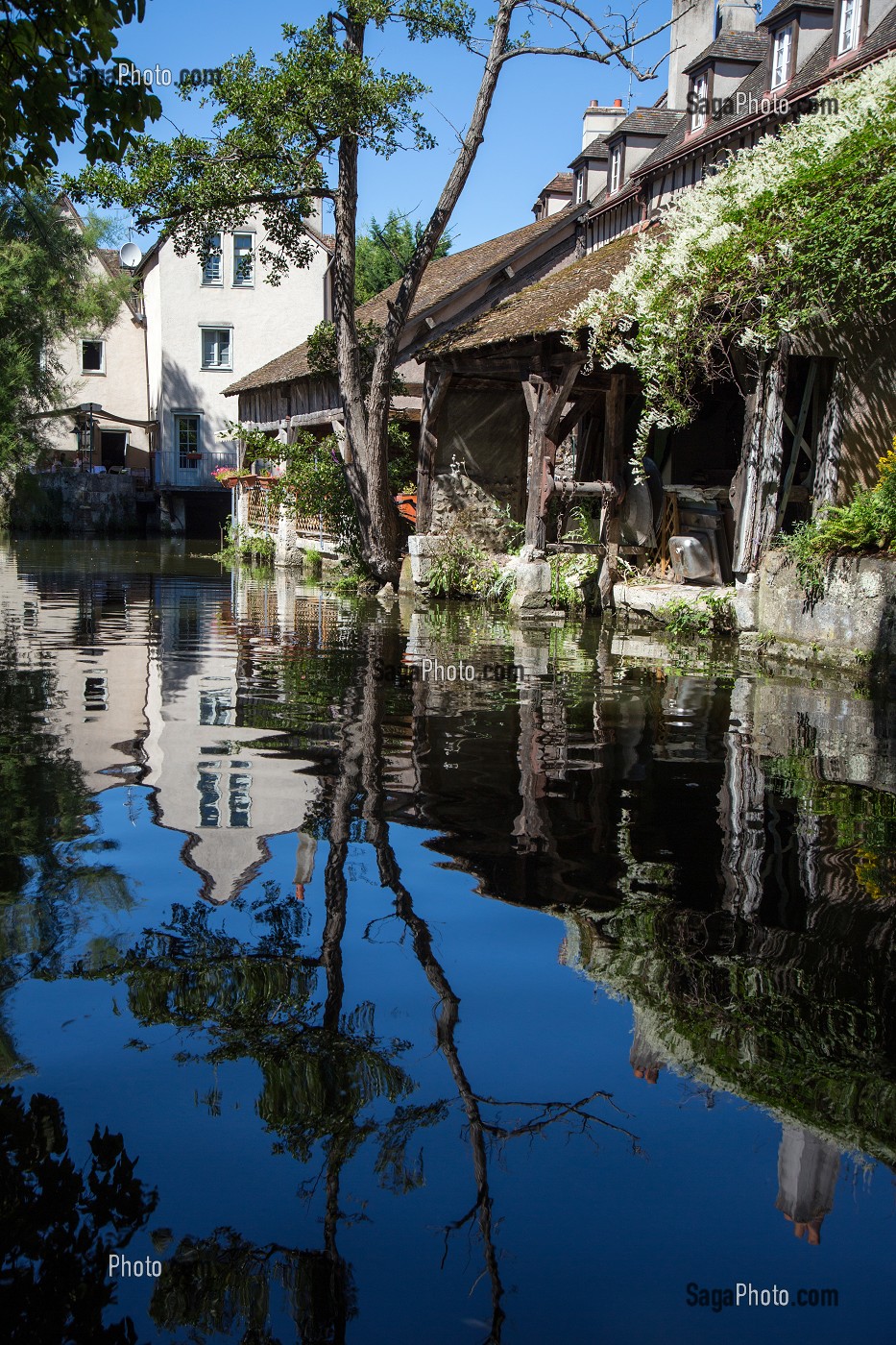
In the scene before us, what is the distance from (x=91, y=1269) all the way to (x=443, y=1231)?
0.63m

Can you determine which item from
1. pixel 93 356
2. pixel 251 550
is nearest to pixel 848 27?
pixel 251 550

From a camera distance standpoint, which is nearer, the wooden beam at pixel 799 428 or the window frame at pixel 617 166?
the wooden beam at pixel 799 428

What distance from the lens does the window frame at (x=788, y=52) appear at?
1506cm

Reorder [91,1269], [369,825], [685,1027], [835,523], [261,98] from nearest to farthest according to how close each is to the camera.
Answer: [91,1269] < [685,1027] < [369,825] < [835,523] < [261,98]

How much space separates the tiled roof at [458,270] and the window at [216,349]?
12.6m

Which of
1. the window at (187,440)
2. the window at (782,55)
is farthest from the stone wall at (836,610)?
the window at (187,440)

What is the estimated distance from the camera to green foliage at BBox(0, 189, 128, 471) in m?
34.0

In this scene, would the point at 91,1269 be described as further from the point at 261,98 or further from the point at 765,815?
the point at 261,98

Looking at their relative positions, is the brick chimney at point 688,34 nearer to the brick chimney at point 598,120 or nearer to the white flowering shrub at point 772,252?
the brick chimney at point 598,120

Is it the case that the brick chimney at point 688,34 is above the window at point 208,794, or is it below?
above

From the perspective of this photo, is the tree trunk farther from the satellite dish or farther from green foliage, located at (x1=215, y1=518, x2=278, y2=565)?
the satellite dish

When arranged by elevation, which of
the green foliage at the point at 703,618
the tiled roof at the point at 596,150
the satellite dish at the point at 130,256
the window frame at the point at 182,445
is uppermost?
the satellite dish at the point at 130,256

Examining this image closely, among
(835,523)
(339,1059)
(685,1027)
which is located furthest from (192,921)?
(835,523)

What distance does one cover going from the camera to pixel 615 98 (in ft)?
72.1
